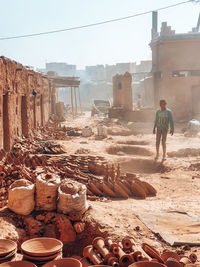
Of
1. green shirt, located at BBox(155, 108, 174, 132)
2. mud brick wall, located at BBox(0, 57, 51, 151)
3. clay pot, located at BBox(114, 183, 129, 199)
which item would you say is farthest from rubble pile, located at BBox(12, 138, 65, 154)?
clay pot, located at BBox(114, 183, 129, 199)

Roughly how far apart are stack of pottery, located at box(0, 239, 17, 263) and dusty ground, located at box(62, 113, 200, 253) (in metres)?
1.41

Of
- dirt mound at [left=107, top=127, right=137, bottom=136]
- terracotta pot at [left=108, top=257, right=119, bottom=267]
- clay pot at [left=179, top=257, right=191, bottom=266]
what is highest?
dirt mound at [left=107, top=127, right=137, bottom=136]

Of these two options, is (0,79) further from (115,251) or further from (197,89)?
(197,89)

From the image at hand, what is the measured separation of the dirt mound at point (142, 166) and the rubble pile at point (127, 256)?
5.48 metres

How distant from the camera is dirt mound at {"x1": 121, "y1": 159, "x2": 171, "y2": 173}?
9241 millimetres

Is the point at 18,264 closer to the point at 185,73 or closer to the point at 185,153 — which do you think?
the point at 185,153

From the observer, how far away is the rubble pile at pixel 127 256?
11.1ft

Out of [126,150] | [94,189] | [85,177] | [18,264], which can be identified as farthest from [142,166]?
[18,264]

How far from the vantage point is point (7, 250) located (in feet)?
11.5

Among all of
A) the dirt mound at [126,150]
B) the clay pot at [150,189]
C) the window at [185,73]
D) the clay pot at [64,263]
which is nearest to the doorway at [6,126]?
the dirt mound at [126,150]

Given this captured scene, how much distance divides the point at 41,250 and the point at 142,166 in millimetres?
6192

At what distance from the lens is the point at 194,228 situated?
15.1 feet

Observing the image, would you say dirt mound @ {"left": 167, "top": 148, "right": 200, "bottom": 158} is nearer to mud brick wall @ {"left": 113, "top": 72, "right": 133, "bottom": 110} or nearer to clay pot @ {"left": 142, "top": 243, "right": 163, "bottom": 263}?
clay pot @ {"left": 142, "top": 243, "right": 163, "bottom": 263}

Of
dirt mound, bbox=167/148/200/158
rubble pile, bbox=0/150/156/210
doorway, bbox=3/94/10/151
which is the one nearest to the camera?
rubble pile, bbox=0/150/156/210
